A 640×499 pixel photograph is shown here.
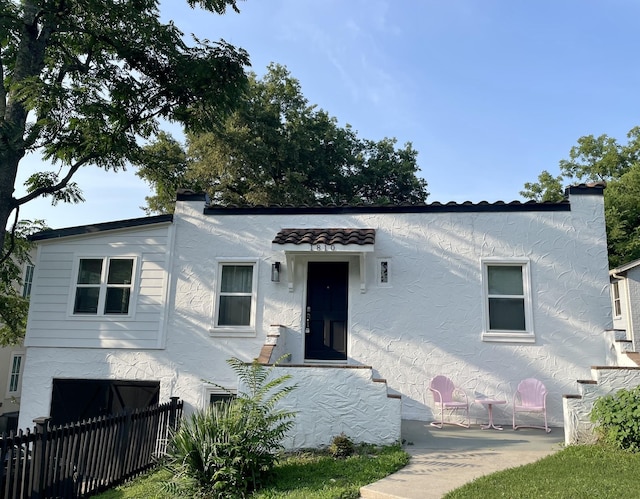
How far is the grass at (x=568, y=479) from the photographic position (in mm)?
4781

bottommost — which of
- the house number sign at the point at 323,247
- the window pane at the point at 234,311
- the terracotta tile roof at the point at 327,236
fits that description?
the window pane at the point at 234,311

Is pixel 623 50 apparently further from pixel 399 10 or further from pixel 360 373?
pixel 360 373

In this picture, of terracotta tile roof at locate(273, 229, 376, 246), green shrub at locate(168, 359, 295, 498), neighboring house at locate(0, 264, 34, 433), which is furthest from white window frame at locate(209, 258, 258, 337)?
neighboring house at locate(0, 264, 34, 433)

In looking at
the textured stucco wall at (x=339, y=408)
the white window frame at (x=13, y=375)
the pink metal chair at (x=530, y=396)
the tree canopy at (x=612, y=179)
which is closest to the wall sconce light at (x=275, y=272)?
the textured stucco wall at (x=339, y=408)

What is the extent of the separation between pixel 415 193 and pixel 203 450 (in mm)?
23574

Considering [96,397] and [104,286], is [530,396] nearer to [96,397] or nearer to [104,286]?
[96,397]

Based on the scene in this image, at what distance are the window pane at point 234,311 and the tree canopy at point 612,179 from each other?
17670 mm

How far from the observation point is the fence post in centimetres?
593

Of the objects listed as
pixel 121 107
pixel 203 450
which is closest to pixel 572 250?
pixel 203 450

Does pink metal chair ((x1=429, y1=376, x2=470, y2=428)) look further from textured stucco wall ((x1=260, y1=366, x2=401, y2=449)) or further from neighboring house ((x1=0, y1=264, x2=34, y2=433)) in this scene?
neighboring house ((x1=0, y1=264, x2=34, y2=433))

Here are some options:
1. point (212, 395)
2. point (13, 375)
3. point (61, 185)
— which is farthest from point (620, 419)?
point (13, 375)

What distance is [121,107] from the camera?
10750mm

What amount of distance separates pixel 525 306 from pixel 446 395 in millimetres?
2283

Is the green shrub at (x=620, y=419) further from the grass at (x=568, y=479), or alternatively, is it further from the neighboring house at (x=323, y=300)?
the neighboring house at (x=323, y=300)
